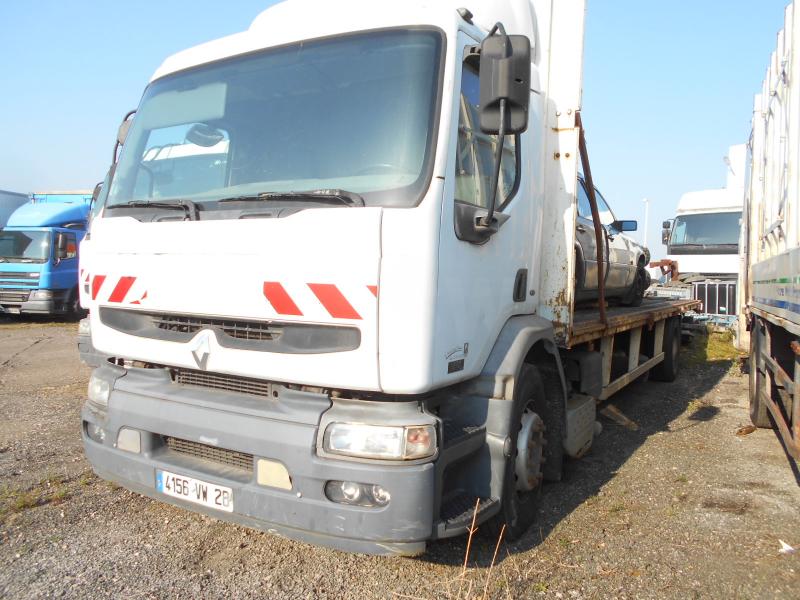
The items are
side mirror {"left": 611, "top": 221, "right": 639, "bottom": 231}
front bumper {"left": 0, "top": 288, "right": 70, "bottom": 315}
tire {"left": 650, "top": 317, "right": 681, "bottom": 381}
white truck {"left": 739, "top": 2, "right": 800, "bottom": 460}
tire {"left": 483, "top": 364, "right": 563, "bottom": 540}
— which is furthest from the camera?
front bumper {"left": 0, "top": 288, "right": 70, "bottom": 315}

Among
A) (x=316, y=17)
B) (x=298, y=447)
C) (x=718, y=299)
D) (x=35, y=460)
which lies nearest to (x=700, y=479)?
(x=298, y=447)

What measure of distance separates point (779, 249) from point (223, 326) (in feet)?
14.0

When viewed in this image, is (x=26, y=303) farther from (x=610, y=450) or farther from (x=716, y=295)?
(x=716, y=295)

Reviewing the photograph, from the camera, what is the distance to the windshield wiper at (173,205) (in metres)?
3.14

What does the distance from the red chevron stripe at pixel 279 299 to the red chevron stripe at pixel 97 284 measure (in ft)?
3.92

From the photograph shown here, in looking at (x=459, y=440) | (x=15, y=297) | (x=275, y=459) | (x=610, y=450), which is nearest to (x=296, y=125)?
(x=275, y=459)

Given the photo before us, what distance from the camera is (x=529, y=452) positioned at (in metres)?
3.50

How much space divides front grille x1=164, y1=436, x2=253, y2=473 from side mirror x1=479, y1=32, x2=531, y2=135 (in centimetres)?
188

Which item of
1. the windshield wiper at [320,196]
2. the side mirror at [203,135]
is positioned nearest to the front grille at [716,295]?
the side mirror at [203,135]

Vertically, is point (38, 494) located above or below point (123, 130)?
below

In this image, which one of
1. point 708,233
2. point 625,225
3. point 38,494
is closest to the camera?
point 38,494

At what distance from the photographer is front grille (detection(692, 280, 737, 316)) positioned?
11992 mm

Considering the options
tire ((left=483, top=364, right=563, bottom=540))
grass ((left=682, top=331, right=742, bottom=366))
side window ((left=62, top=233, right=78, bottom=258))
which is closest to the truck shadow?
tire ((left=483, top=364, right=563, bottom=540))

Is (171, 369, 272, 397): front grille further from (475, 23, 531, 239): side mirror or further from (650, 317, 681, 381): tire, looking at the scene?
(650, 317, 681, 381): tire
